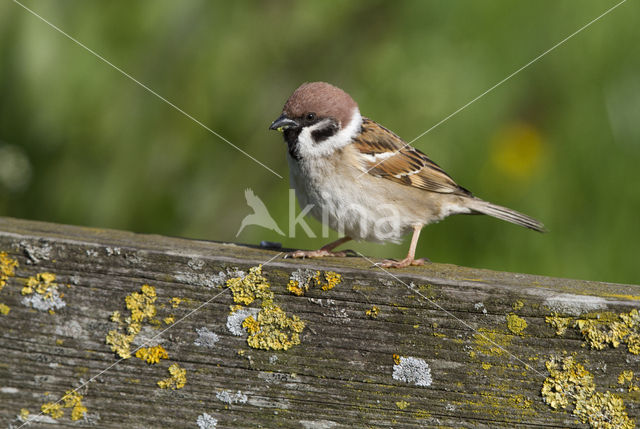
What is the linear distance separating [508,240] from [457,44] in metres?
1.13

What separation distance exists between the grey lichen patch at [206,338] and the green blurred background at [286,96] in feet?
4.50

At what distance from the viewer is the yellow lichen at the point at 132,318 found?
5.37 feet

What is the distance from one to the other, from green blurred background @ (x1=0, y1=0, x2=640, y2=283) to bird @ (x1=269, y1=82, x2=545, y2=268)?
0.14m

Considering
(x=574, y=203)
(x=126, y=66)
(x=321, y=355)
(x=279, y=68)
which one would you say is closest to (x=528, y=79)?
(x=574, y=203)

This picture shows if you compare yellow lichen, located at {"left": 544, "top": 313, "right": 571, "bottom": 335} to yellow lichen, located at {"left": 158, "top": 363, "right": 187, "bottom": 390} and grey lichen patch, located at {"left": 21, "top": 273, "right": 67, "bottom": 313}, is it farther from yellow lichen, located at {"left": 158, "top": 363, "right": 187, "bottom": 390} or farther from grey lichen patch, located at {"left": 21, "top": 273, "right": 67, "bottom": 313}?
grey lichen patch, located at {"left": 21, "top": 273, "right": 67, "bottom": 313}

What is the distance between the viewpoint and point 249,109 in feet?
9.76

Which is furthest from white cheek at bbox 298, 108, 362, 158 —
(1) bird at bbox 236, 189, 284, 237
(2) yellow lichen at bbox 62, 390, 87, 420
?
(2) yellow lichen at bbox 62, 390, 87, 420

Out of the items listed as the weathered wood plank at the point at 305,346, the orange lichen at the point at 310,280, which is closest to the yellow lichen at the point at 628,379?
the weathered wood plank at the point at 305,346

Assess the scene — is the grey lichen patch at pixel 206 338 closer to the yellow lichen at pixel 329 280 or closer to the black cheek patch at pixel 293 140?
the yellow lichen at pixel 329 280

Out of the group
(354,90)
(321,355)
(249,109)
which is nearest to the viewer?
(321,355)

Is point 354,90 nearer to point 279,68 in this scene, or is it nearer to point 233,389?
point 279,68

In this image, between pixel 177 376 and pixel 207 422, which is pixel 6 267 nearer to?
pixel 177 376

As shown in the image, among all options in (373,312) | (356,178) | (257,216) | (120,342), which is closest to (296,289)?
(373,312)

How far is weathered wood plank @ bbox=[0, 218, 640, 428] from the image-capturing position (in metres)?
1.51
